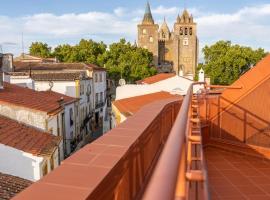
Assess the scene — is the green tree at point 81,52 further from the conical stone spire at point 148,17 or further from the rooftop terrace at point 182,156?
the rooftop terrace at point 182,156

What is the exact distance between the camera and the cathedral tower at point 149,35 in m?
100

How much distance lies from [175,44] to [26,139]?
291ft

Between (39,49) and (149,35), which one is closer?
(39,49)

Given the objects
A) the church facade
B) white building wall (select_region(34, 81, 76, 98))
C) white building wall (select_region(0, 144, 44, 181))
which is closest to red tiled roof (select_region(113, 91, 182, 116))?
white building wall (select_region(0, 144, 44, 181))

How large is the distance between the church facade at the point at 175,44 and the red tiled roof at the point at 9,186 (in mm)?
87941

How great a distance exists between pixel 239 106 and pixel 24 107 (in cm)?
1186

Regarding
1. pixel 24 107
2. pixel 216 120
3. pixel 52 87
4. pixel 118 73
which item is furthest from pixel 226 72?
pixel 216 120

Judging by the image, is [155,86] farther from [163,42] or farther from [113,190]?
[163,42]

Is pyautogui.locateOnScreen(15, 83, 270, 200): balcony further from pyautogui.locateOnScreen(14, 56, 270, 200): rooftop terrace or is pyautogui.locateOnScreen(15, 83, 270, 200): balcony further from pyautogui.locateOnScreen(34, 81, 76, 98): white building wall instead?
pyautogui.locateOnScreen(34, 81, 76, 98): white building wall

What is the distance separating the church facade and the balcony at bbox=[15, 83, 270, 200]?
90.4m

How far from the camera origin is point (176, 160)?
3.31 ft

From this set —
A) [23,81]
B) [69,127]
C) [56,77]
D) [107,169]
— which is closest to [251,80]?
[107,169]

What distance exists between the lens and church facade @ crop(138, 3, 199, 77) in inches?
3851

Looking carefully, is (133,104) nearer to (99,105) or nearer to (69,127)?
(69,127)
